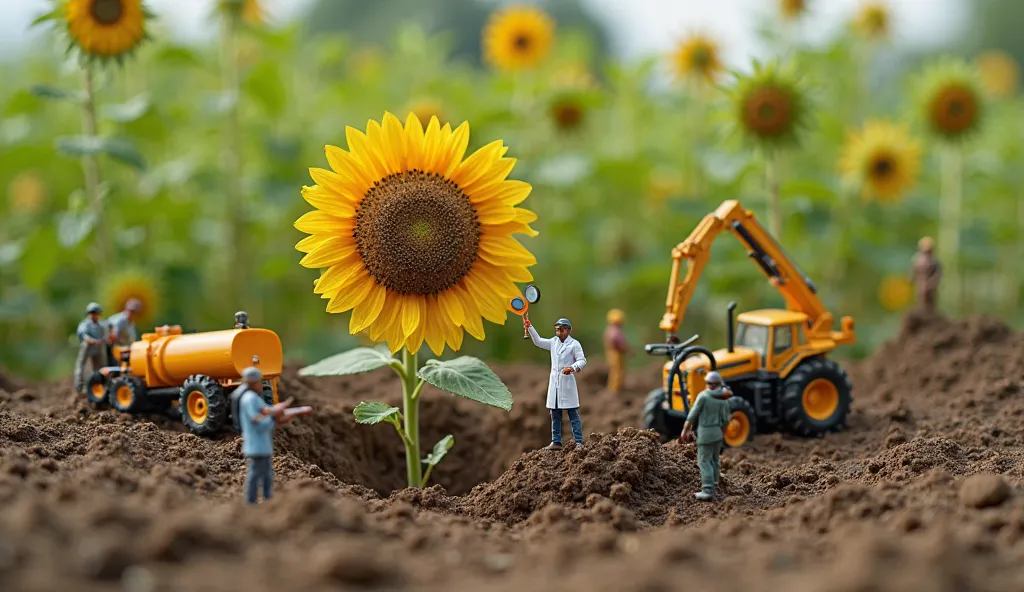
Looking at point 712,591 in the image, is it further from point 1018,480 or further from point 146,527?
point 1018,480

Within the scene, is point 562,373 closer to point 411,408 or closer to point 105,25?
point 411,408

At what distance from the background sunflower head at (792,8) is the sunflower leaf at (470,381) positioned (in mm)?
6525

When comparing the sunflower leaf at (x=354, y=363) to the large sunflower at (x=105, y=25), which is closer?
the sunflower leaf at (x=354, y=363)

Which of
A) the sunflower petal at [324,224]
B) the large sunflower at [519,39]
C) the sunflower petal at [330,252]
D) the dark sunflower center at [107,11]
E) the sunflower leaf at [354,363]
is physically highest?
the large sunflower at [519,39]

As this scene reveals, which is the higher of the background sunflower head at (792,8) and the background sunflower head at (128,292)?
the background sunflower head at (792,8)

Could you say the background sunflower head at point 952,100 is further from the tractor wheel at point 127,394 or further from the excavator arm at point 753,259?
the tractor wheel at point 127,394

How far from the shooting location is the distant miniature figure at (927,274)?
27.1 ft

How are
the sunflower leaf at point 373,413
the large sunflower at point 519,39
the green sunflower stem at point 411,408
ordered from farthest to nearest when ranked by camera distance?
the large sunflower at point 519,39 < the green sunflower stem at point 411,408 < the sunflower leaf at point 373,413

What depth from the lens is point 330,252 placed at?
5266 millimetres

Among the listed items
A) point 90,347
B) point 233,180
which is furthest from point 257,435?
point 233,180

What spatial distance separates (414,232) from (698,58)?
5.79m

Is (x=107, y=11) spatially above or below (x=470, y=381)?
above

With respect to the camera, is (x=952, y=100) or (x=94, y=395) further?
(x=952, y=100)

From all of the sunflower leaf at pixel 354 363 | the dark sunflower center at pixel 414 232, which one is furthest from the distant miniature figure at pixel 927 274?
the sunflower leaf at pixel 354 363
